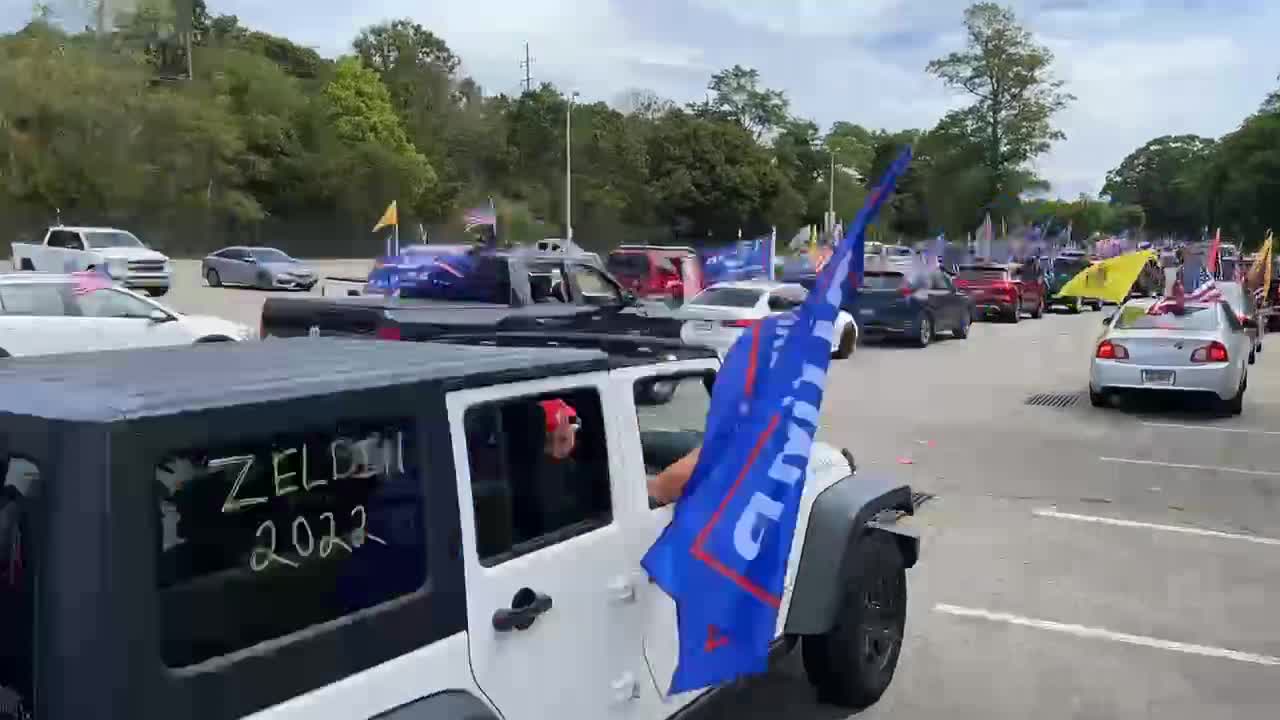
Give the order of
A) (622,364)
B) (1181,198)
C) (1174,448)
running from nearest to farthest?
(622,364)
(1174,448)
(1181,198)

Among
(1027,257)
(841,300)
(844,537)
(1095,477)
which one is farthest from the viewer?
(1027,257)

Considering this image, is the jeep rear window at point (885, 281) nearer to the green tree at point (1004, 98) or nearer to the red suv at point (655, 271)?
the red suv at point (655, 271)

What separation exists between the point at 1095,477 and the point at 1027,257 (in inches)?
1071

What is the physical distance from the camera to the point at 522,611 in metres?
3.01

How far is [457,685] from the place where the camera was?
281 centimetres

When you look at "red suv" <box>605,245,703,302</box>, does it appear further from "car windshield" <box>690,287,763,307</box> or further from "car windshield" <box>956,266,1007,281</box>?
"car windshield" <box>956,266,1007,281</box>

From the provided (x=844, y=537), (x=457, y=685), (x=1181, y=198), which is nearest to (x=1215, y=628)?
(x=844, y=537)

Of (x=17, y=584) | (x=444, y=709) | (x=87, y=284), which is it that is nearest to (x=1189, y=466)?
(x=444, y=709)

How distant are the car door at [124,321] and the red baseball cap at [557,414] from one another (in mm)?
11878

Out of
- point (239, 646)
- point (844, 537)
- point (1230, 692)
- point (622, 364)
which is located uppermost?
point (622, 364)

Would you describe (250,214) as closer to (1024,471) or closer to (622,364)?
(1024,471)

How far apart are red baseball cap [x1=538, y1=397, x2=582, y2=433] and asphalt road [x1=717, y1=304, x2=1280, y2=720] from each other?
2.18 metres

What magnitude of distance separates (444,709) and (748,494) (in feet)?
4.51

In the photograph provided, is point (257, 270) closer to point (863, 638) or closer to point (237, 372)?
point (863, 638)
